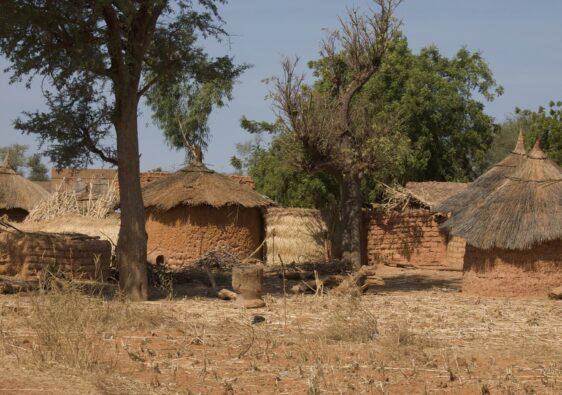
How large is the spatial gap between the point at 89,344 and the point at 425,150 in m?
20.3

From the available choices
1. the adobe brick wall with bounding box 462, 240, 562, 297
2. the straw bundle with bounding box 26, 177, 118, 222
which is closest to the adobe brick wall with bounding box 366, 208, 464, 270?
the straw bundle with bounding box 26, 177, 118, 222

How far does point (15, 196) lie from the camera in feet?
87.2

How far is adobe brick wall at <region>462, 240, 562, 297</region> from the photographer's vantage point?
12547 millimetres

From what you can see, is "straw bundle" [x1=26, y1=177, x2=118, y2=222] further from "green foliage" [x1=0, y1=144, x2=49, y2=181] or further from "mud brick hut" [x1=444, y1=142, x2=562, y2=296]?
"green foliage" [x1=0, y1=144, x2=49, y2=181]

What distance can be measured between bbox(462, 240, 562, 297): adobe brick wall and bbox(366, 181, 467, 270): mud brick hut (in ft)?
25.2

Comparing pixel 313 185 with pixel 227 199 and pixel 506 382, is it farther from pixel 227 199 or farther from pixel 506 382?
pixel 506 382

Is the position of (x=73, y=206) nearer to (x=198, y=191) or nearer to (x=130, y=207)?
(x=198, y=191)

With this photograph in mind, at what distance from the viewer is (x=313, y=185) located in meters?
25.1

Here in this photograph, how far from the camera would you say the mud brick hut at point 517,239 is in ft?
40.8

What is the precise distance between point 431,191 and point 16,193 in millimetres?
13662

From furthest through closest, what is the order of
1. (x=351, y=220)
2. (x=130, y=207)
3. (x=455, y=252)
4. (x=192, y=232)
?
(x=455, y=252)
(x=192, y=232)
(x=351, y=220)
(x=130, y=207)

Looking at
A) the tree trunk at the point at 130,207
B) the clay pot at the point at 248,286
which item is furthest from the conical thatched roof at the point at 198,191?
the clay pot at the point at 248,286

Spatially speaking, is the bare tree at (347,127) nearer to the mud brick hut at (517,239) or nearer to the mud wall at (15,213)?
the mud brick hut at (517,239)

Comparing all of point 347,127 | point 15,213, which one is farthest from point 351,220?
point 15,213
